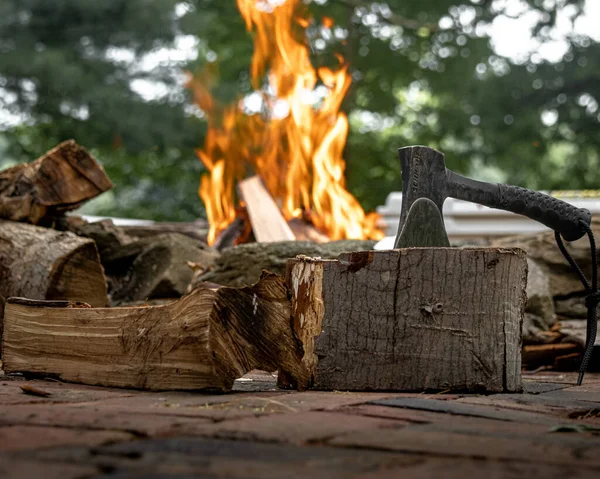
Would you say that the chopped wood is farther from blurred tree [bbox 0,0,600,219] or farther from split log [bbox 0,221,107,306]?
blurred tree [bbox 0,0,600,219]

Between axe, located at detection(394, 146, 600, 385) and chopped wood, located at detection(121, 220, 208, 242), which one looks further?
chopped wood, located at detection(121, 220, 208, 242)

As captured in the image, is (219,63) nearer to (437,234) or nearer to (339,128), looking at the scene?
(339,128)

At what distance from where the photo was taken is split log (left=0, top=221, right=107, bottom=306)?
487cm

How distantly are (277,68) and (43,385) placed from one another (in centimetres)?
419

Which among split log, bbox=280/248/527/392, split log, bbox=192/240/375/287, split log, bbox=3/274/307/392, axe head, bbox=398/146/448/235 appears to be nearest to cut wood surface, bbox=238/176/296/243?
split log, bbox=192/240/375/287

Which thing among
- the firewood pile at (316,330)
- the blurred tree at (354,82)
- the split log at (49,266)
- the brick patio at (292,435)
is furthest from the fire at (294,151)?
the blurred tree at (354,82)

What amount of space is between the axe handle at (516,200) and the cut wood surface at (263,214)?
96.1 inches

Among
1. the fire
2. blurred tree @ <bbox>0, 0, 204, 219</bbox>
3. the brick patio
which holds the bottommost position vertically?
the brick patio

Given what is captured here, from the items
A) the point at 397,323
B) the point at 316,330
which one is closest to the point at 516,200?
the point at 397,323

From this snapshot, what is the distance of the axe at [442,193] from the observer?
3680 millimetres

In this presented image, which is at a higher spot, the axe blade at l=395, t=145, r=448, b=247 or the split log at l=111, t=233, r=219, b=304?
the axe blade at l=395, t=145, r=448, b=247

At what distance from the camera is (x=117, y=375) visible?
11.1ft

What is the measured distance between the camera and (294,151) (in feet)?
21.4

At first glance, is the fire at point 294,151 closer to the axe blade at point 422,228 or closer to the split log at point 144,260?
the split log at point 144,260
